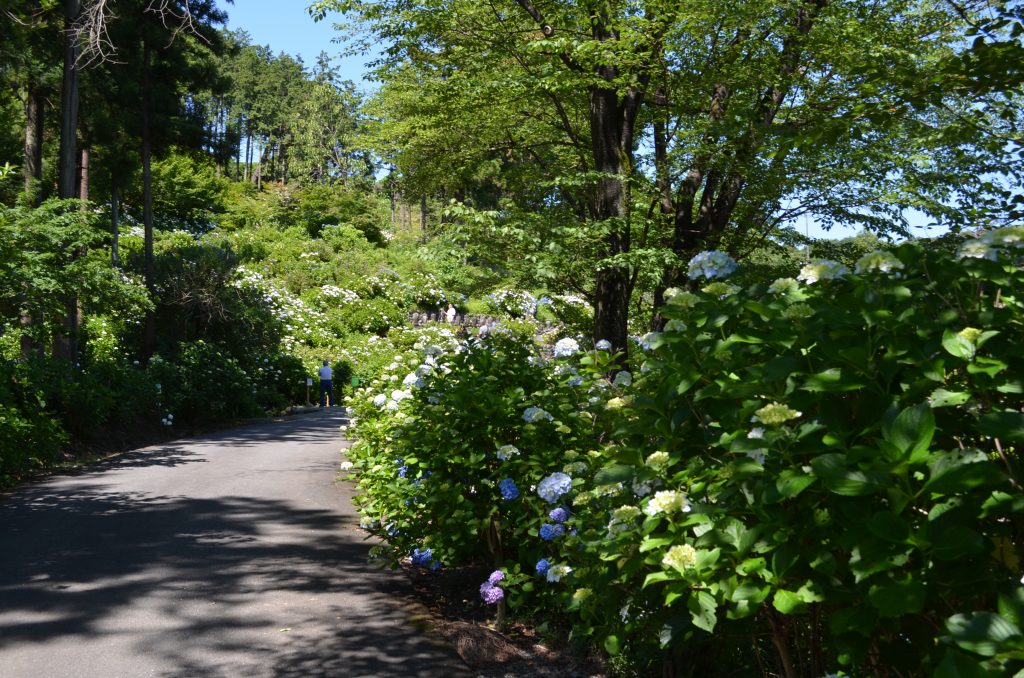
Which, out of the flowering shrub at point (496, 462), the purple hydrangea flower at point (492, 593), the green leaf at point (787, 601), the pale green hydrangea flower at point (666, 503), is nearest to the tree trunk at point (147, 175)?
the flowering shrub at point (496, 462)

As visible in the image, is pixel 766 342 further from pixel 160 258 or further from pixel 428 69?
pixel 160 258

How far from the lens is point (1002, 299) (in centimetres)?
222

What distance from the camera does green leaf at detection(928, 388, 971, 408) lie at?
2.02 m

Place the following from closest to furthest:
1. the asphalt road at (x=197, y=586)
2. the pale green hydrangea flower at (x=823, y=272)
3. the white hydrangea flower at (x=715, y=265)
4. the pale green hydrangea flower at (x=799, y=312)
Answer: the pale green hydrangea flower at (x=799, y=312) < the pale green hydrangea flower at (x=823, y=272) < the white hydrangea flower at (x=715, y=265) < the asphalt road at (x=197, y=586)

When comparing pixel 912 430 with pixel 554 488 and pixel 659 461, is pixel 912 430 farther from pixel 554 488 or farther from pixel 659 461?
pixel 554 488

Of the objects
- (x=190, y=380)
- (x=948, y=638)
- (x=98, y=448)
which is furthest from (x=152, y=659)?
(x=190, y=380)

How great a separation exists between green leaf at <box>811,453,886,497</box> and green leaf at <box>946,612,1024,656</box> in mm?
332

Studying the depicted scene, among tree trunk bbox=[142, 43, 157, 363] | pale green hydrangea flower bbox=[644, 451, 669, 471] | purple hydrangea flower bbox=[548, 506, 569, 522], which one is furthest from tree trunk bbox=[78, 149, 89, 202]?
pale green hydrangea flower bbox=[644, 451, 669, 471]

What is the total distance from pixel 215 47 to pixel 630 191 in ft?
40.6

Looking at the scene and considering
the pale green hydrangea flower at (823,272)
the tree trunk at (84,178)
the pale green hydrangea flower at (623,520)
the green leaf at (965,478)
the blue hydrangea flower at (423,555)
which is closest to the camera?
the green leaf at (965,478)

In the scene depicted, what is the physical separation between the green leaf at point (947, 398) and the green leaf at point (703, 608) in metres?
0.83

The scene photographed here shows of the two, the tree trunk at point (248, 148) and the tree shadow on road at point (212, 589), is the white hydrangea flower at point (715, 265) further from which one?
the tree trunk at point (248, 148)

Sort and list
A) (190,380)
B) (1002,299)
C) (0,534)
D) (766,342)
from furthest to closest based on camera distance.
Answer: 1. (190,380)
2. (0,534)
3. (766,342)
4. (1002,299)

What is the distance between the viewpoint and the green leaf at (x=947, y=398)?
202cm
